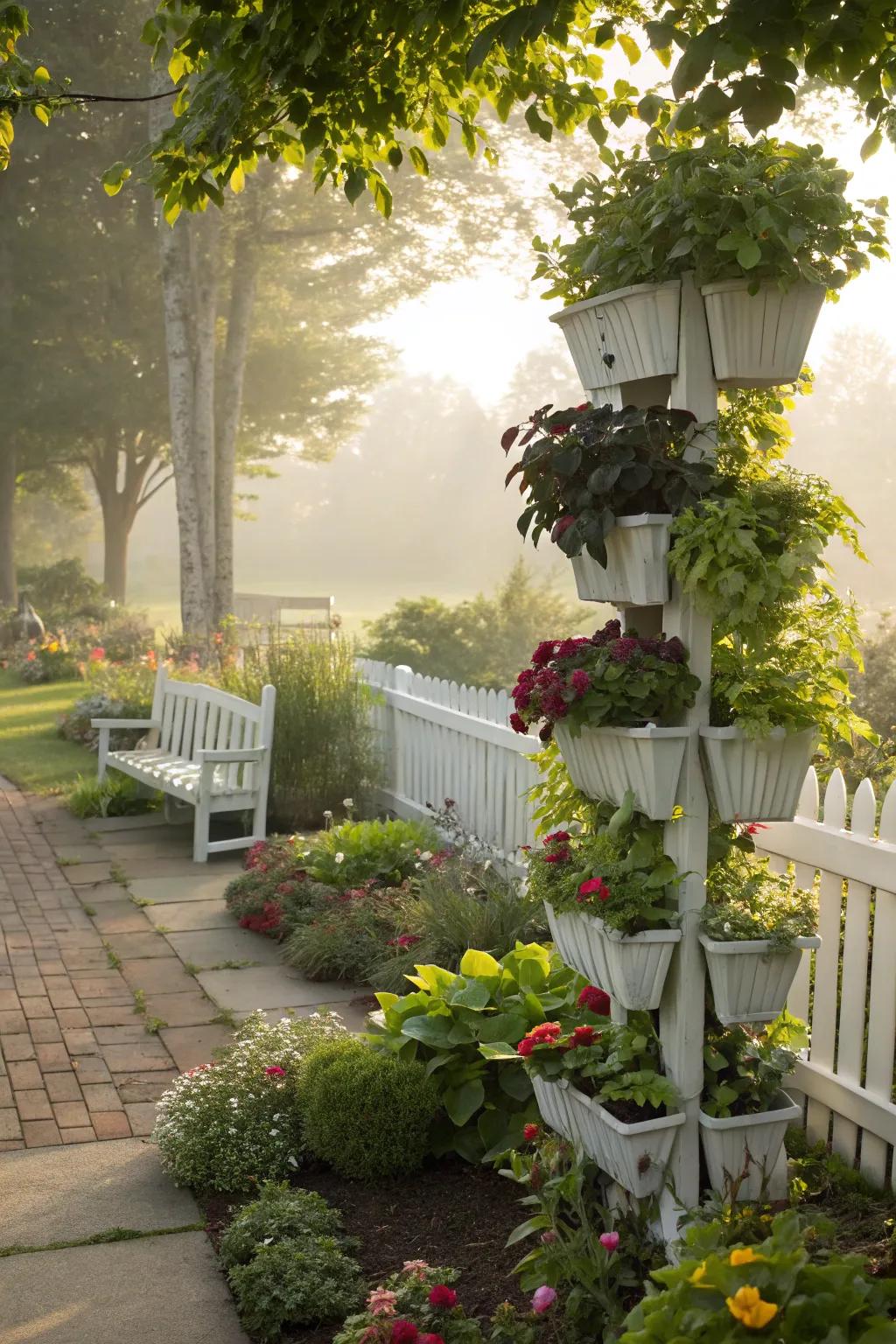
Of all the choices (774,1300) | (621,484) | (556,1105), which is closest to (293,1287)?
(556,1105)

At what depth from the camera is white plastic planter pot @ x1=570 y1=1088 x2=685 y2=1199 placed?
9.92ft

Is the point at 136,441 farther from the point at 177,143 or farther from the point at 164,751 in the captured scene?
the point at 177,143

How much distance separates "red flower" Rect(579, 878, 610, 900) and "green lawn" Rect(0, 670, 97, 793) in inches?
302

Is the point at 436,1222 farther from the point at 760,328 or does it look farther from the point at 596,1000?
the point at 760,328

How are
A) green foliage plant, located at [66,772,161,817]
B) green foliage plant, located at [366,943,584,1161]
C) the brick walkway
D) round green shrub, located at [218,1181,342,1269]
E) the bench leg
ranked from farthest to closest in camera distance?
green foliage plant, located at [66,772,161,817] < the bench leg < the brick walkway < green foliage plant, located at [366,943,584,1161] < round green shrub, located at [218,1181,342,1269]

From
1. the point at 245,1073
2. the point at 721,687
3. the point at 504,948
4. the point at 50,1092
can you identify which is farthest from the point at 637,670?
the point at 50,1092

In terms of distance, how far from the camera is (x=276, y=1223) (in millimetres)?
3330

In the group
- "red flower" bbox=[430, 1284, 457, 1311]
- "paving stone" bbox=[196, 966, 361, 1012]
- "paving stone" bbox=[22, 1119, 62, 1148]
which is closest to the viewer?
"red flower" bbox=[430, 1284, 457, 1311]

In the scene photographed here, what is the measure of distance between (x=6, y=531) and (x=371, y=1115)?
24.7 metres

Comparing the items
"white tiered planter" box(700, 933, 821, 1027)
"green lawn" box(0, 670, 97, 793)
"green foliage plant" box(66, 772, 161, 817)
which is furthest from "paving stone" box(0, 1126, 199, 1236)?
"green lawn" box(0, 670, 97, 793)

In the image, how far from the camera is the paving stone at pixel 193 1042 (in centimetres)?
471

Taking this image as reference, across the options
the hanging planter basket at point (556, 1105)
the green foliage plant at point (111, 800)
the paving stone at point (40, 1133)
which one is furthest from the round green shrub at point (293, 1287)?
the green foliage plant at point (111, 800)

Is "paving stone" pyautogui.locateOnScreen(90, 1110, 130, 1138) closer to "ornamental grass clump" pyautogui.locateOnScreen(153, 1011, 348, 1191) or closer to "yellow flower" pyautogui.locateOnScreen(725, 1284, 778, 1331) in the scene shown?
"ornamental grass clump" pyautogui.locateOnScreen(153, 1011, 348, 1191)

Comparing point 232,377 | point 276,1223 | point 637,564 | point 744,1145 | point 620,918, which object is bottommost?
point 276,1223
